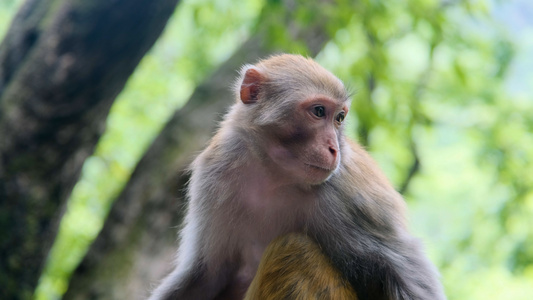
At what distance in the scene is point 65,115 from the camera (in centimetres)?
543

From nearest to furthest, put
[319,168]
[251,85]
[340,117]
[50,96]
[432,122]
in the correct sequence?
[319,168], [340,117], [251,85], [50,96], [432,122]

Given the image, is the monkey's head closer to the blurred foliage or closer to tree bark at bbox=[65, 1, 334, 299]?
tree bark at bbox=[65, 1, 334, 299]

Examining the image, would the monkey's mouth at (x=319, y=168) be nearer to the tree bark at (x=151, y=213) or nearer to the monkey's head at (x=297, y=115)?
the monkey's head at (x=297, y=115)

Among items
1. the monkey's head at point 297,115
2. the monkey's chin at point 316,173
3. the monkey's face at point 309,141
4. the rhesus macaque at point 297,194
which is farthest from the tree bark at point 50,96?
the monkey's chin at point 316,173

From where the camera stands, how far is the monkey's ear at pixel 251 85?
3281mm

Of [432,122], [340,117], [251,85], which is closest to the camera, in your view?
[340,117]

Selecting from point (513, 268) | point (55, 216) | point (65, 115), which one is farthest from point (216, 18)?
point (513, 268)

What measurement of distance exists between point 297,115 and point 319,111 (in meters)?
0.12

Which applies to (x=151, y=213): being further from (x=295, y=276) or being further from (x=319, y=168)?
(x=319, y=168)

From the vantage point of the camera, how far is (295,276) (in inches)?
116

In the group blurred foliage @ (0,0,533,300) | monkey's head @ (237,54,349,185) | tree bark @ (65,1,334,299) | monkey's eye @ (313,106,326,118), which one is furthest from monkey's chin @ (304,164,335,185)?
blurred foliage @ (0,0,533,300)

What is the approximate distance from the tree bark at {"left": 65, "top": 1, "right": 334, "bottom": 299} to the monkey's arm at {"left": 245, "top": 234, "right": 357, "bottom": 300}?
2177 mm

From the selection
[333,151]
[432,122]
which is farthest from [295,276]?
[432,122]

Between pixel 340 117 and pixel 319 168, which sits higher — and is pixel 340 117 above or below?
above
